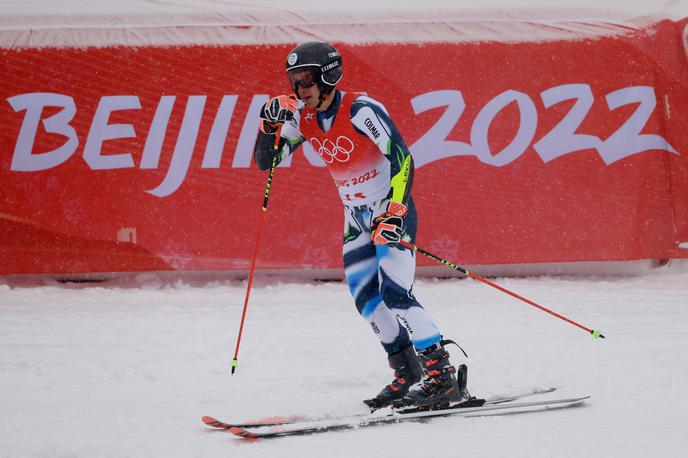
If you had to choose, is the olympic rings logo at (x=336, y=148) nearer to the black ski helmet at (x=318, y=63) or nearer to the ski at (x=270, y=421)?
the black ski helmet at (x=318, y=63)

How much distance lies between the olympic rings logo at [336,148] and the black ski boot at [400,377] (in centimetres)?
116

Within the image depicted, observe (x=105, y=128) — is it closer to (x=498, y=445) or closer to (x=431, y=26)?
(x=431, y=26)

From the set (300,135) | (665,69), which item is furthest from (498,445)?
(665,69)

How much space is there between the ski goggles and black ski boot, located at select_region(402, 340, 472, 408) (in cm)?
157

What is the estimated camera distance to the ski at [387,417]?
370 centimetres

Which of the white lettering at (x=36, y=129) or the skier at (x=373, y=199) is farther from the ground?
the white lettering at (x=36, y=129)

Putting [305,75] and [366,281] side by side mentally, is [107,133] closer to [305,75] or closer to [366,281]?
[305,75]

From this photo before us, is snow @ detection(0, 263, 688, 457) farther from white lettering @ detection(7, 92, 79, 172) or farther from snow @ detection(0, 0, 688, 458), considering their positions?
white lettering @ detection(7, 92, 79, 172)

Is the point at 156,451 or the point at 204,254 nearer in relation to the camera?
the point at 156,451

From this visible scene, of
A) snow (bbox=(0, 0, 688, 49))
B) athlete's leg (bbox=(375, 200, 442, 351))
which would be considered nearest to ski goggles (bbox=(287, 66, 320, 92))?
athlete's leg (bbox=(375, 200, 442, 351))

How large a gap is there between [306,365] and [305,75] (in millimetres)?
2154

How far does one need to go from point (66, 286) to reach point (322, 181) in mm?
2949

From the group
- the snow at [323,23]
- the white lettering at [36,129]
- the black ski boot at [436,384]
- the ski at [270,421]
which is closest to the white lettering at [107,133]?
the white lettering at [36,129]

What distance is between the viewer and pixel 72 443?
3611 mm
